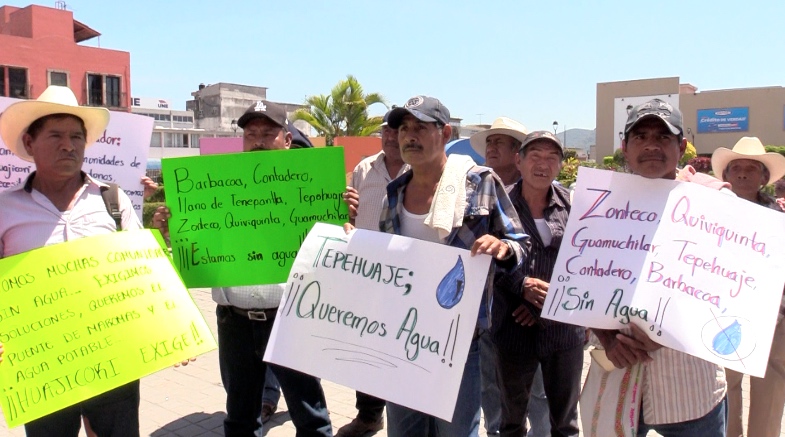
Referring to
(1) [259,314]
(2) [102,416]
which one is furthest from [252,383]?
(2) [102,416]

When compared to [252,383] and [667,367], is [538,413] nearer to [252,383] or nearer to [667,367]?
[667,367]

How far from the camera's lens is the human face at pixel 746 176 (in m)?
3.49

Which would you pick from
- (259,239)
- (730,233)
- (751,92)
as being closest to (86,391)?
(259,239)

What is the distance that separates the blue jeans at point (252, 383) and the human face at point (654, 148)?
1.83 meters

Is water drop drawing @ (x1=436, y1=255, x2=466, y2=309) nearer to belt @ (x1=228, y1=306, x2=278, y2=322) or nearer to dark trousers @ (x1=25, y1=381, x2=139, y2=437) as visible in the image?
belt @ (x1=228, y1=306, x2=278, y2=322)

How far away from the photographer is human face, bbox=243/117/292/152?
119 inches

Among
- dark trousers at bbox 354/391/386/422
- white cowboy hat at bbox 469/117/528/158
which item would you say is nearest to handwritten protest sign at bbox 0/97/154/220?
dark trousers at bbox 354/391/386/422

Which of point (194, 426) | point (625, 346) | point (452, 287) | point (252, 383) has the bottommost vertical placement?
point (194, 426)

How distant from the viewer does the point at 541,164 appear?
2951mm

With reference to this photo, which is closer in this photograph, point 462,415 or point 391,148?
point 462,415

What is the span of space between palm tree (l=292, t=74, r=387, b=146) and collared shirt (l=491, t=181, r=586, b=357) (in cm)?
2214

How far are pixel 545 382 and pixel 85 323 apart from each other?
7.01 ft

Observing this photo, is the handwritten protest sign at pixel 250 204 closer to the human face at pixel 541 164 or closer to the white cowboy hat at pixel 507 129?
the human face at pixel 541 164

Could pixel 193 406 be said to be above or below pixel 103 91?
below
